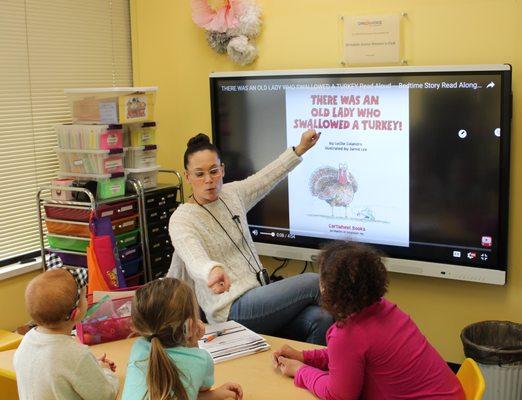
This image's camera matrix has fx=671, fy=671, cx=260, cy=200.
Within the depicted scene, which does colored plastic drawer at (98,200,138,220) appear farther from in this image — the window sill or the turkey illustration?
the turkey illustration

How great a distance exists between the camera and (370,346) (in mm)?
1904

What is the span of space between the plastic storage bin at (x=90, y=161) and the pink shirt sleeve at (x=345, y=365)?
6.41ft

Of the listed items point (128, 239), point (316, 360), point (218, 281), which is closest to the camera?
point (316, 360)

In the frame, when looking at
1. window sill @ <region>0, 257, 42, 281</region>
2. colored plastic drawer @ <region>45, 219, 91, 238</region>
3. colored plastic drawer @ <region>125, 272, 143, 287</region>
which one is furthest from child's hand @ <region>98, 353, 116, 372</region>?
window sill @ <region>0, 257, 42, 281</region>

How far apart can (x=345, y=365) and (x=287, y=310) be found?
2.94ft

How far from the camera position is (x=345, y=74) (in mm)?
3430

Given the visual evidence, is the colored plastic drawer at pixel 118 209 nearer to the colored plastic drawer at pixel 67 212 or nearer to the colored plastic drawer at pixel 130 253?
the colored plastic drawer at pixel 67 212

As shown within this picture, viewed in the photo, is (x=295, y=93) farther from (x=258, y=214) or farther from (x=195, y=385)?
(x=195, y=385)

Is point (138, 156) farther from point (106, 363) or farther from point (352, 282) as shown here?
point (352, 282)

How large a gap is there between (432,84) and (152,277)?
1.84 m

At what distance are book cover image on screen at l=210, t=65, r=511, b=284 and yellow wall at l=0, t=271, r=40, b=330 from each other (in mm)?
1315

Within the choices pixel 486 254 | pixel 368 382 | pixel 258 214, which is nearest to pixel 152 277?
pixel 258 214

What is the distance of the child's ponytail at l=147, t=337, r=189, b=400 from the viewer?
172cm

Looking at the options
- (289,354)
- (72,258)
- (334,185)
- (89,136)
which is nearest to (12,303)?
(72,258)
